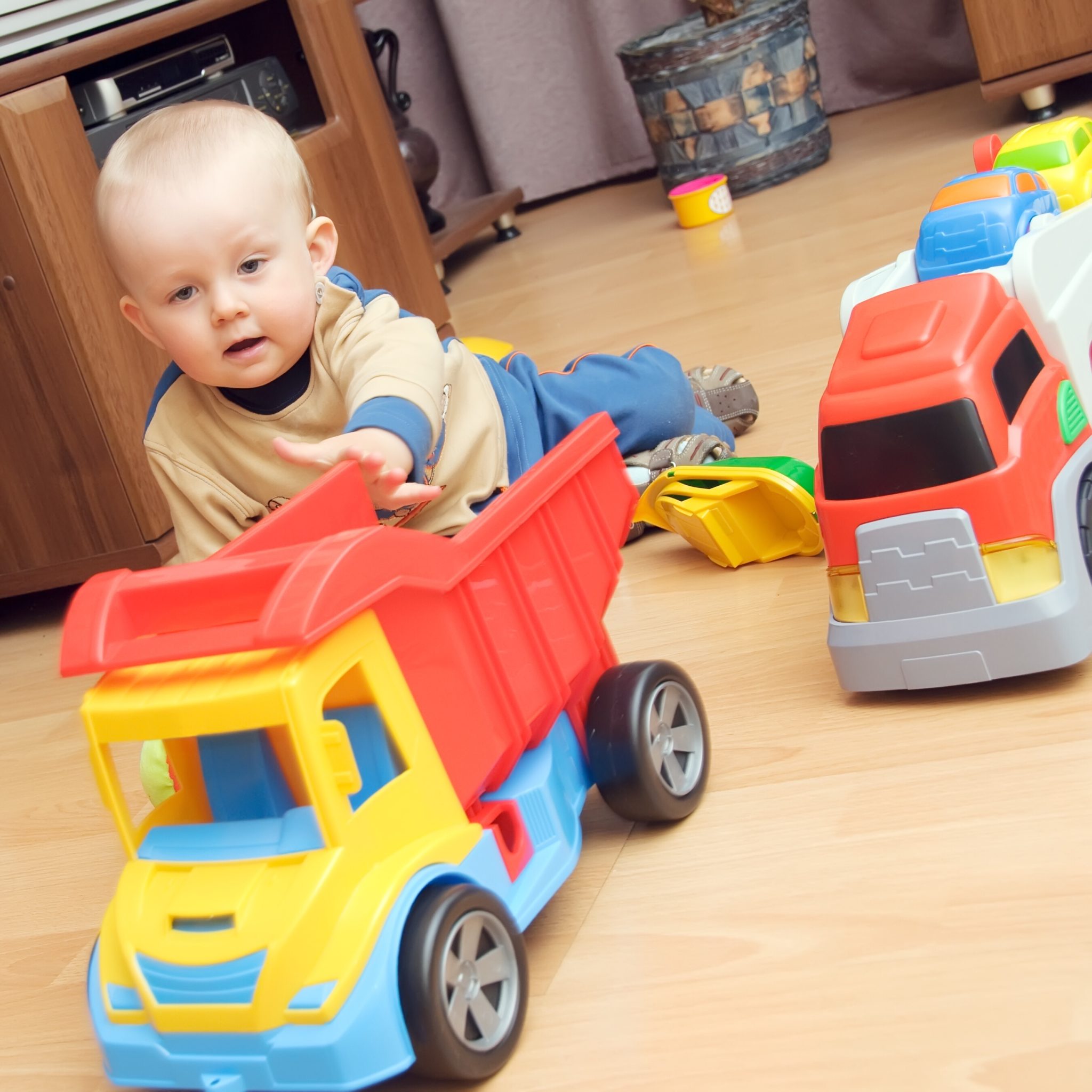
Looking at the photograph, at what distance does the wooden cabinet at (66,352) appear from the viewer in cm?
122

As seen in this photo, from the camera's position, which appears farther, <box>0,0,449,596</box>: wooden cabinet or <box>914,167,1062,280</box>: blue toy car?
<box>0,0,449,596</box>: wooden cabinet

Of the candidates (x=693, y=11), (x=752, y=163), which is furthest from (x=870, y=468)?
(x=693, y=11)

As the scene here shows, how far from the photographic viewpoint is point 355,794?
60cm

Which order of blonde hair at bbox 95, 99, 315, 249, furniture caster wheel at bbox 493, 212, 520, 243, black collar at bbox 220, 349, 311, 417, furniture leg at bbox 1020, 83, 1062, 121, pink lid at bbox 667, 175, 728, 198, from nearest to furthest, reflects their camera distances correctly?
blonde hair at bbox 95, 99, 315, 249, black collar at bbox 220, 349, 311, 417, furniture leg at bbox 1020, 83, 1062, 121, pink lid at bbox 667, 175, 728, 198, furniture caster wheel at bbox 493, 212, 520, 243

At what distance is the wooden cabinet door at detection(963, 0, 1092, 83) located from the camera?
1.85 m

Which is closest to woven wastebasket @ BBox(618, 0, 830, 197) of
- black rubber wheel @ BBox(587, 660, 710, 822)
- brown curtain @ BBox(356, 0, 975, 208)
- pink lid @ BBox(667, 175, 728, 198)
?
pink lid @ BBox(667, 175, 728, 198)

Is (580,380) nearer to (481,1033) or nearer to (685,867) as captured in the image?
(685,867)

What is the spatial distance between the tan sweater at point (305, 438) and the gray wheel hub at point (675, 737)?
24 centimetres

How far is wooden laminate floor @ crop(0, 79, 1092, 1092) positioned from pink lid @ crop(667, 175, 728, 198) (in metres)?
1.04

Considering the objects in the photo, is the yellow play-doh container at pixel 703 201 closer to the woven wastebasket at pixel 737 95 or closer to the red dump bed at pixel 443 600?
the woven wastebasket at pixel 737 95

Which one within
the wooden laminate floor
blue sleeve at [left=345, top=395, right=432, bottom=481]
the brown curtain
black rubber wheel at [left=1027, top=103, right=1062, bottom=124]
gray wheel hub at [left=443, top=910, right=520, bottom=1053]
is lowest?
the wooden laminate floor

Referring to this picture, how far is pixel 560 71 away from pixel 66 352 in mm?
1592

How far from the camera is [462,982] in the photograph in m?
0.57

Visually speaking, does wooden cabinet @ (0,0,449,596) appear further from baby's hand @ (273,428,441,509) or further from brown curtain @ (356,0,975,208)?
brown curtain @ (356,0,975,208)
